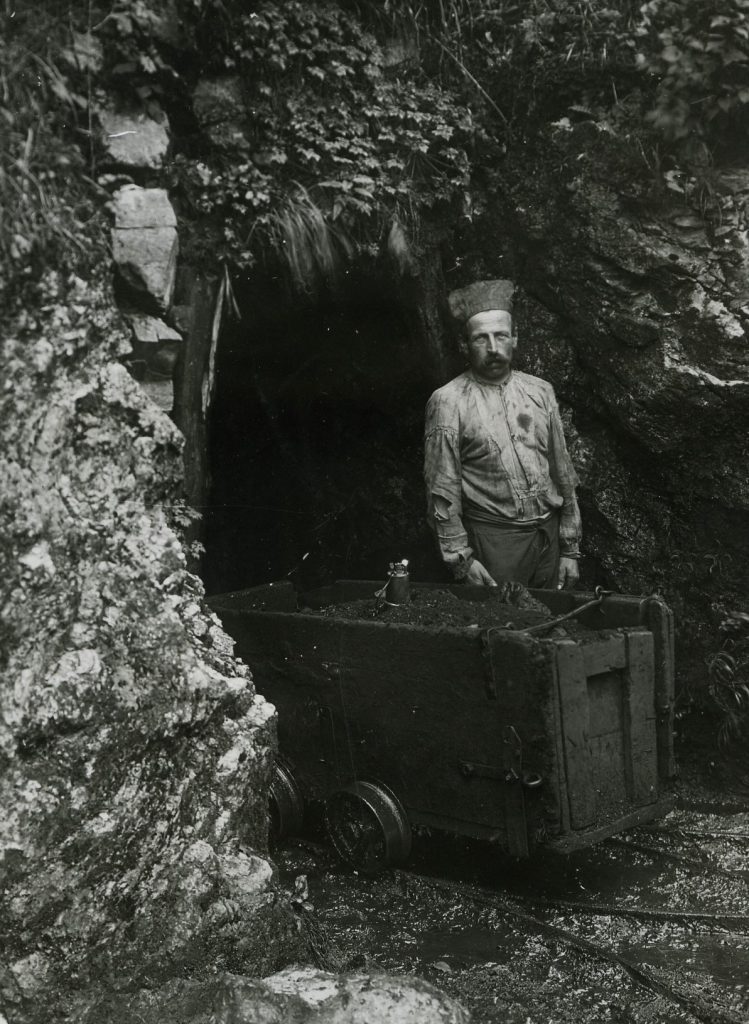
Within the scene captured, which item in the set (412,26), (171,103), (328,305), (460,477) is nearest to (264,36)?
(171,103)

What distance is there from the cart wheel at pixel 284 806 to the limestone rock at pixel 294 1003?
1639 millimetres

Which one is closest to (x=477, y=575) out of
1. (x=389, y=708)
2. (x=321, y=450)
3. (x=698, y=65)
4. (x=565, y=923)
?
(x=389, y=708)

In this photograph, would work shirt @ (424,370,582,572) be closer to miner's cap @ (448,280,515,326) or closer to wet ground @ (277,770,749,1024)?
miner's cap @ (448,280,515,326)

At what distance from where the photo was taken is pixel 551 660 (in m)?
3.76

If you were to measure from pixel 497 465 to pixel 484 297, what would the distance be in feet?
3.14

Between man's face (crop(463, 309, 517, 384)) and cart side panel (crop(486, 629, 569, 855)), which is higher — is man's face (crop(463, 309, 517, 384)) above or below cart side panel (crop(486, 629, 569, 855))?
above

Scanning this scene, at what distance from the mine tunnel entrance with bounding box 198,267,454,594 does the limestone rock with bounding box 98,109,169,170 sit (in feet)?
7.07

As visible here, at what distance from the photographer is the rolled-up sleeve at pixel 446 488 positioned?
17.7ft

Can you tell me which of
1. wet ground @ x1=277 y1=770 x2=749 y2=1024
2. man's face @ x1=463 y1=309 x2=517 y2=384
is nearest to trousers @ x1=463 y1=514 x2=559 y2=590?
man's face @ x1=463 y1=309 x2=517 y2=384

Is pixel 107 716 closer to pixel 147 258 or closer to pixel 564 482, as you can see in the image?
pixel 147 258

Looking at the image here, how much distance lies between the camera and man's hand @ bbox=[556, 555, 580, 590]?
18.6ft

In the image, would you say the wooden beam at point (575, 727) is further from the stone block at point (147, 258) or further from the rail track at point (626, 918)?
the stone block at point (147, 258)

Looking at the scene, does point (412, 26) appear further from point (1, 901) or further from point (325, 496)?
point (1, 901)

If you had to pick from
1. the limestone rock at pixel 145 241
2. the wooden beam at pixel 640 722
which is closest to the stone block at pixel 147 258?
the limestone rock at pixel 145 241
